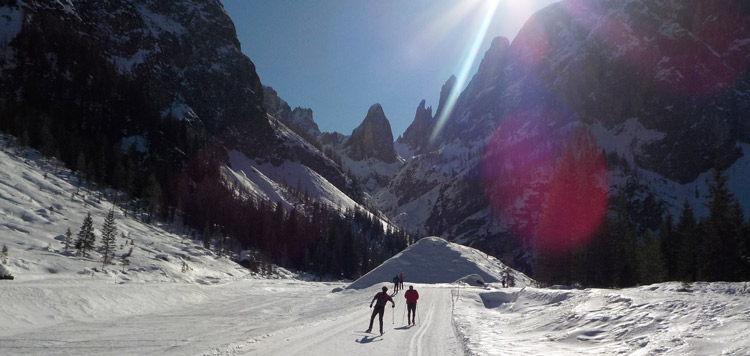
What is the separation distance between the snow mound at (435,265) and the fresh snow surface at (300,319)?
89.5 feet

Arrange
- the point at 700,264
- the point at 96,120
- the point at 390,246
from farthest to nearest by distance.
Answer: the point at 390,246, the point at 96,120, the point at 700,264

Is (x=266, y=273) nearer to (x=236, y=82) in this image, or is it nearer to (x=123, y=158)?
(x=123, y=158)

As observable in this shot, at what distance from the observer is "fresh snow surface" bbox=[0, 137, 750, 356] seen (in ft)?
38.2

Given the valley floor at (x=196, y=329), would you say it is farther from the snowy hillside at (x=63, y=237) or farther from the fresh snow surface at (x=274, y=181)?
the fresh snow surface at (x=274, y=181)

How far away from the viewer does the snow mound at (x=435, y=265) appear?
211 feet

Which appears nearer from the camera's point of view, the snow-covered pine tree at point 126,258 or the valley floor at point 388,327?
the valley floor at point 388,327

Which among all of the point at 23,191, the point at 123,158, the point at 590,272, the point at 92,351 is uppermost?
the point at 123,158

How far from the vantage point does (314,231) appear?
11419 centimetres

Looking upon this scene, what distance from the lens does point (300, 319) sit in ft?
73.6

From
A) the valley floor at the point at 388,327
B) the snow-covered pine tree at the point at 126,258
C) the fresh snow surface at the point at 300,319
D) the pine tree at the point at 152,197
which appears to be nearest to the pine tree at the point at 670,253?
the fresh snow surface at the point at 300,319

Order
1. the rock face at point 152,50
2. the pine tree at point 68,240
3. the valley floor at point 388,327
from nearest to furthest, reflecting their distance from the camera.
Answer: the valley floor at point 388,327
the pine tree at point 68,240
the rock face at point 152,50

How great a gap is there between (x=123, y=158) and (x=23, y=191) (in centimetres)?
4393

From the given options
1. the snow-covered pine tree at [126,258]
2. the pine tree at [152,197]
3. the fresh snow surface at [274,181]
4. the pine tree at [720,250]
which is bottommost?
the snow-covered pine tree at [126,258]

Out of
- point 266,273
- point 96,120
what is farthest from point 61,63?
point 266,273
